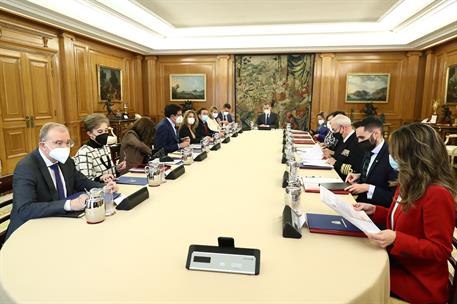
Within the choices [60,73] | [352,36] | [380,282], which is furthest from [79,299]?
[352,36]

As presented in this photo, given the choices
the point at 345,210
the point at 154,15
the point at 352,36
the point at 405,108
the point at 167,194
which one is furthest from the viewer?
the point at 405,108

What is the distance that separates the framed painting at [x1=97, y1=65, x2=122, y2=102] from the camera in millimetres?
8344

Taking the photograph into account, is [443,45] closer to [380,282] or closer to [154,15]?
[154,15]

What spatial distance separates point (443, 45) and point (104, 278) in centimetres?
1010

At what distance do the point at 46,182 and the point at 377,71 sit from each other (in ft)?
32.6

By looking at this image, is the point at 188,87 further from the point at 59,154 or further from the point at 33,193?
the point at 33,193

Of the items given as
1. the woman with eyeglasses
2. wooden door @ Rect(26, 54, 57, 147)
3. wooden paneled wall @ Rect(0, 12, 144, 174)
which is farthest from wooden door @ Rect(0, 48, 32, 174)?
the woman with eyeglasses

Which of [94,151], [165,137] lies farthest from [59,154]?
[165,137]

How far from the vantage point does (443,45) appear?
8539 mm

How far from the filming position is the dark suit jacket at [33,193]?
1717 mm

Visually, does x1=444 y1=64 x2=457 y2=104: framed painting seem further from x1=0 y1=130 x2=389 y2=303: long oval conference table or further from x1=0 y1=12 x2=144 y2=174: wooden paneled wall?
x1=0 y1=12 x2=144 y2=174: wooden paneled wall

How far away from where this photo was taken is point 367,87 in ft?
32.4

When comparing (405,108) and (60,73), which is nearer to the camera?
(60,73)

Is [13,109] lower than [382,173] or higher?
higher
